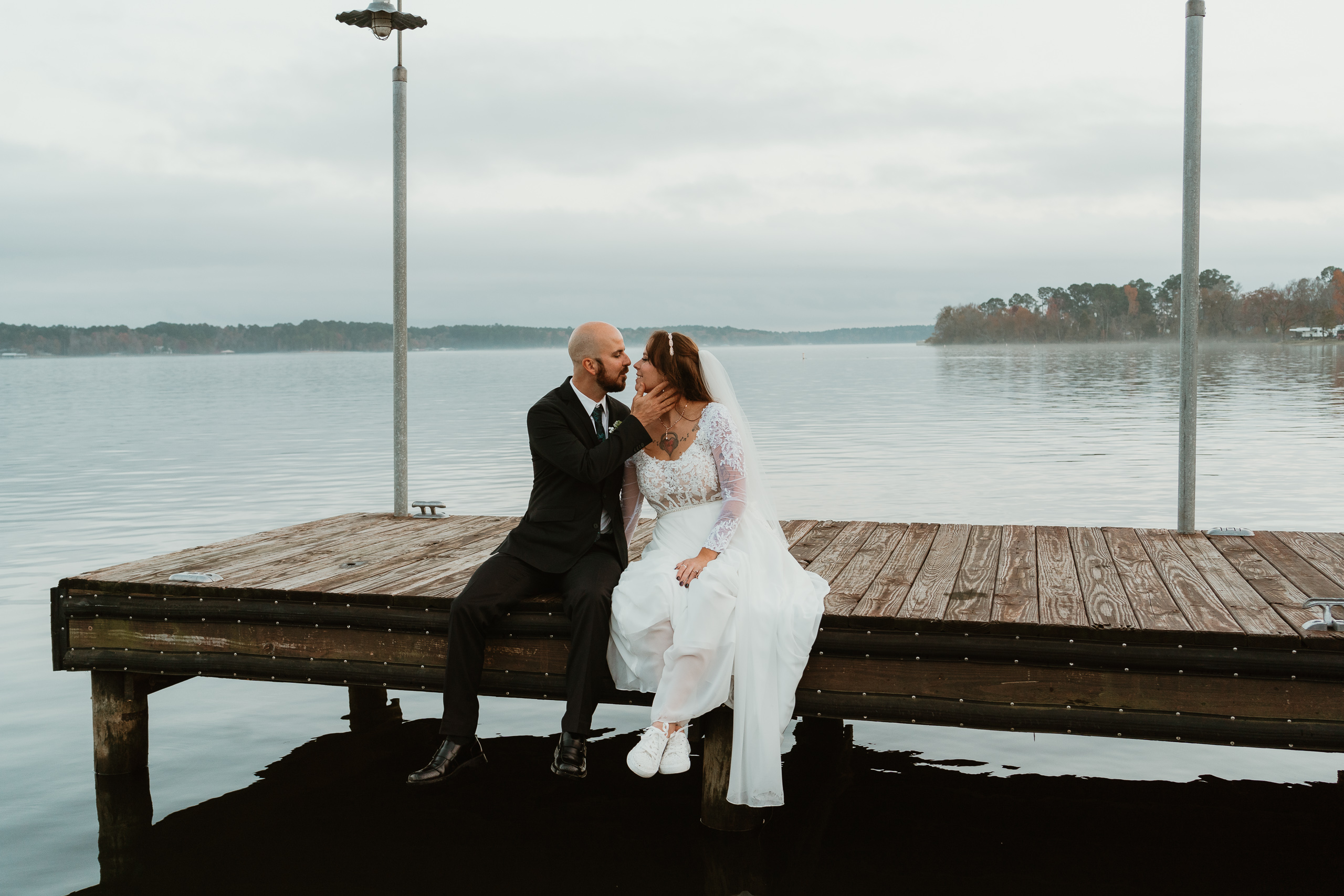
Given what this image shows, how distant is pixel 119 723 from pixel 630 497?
324 cm

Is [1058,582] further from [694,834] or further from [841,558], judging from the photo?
[694,834]

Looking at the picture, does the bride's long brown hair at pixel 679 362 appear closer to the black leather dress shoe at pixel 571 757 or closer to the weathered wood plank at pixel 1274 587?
the black leather dress shoe at pixel 571 757

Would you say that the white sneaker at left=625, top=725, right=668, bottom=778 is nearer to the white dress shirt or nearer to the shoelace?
the shoelace

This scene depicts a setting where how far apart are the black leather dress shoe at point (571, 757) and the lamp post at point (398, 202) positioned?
4.09 m

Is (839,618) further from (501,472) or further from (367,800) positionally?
(501,472)

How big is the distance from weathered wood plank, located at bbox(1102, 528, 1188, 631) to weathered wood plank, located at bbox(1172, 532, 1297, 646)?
24 cm

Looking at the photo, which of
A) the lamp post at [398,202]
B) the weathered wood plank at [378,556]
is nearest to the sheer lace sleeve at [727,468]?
the weathered wood plank at [378,556]

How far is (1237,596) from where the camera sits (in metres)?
5.20

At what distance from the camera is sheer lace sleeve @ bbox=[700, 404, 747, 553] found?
5.18m

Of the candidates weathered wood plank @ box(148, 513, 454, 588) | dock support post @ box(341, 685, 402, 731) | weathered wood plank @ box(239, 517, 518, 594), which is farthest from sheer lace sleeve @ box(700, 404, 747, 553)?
dock support post @ box(341, 685, 402, 731)

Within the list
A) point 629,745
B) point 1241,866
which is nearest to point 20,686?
point 629,745

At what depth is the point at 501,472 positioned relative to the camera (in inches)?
836

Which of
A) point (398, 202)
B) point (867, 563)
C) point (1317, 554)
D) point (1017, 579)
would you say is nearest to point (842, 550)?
point (867, 563)

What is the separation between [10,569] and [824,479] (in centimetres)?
1240
